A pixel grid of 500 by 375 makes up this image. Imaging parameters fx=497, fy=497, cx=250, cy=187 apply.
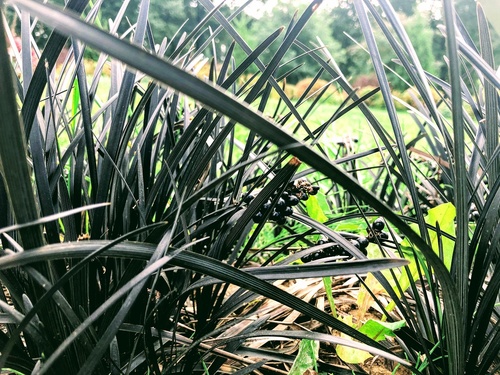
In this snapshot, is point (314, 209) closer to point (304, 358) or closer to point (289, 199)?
point (289, 199)

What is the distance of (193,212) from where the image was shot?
25.5 inches

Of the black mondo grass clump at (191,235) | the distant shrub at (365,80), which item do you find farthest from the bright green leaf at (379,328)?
the distant shrub at (365,80)

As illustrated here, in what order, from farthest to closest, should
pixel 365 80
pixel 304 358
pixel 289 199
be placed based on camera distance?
pixel 365 80
pixel 289 199
pixel 304 358

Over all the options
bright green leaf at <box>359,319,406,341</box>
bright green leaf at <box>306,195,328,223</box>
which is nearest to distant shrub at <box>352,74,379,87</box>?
bright green leaf at <box>306,195,328,223</box>

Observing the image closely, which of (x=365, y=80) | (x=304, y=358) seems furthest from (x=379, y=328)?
(x=365, y=80)

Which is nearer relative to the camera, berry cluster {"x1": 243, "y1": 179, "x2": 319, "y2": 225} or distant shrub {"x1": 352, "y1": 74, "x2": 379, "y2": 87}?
berry cluster {"x1": 243, "y1": 179, "x2": 319, "y2": 225}

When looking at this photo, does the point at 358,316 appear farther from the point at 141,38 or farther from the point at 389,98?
the point at 141,38

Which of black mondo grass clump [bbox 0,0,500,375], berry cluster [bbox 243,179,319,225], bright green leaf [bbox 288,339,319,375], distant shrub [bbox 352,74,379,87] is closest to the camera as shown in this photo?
black mondo grass clump [bbox 0,0,500,375]

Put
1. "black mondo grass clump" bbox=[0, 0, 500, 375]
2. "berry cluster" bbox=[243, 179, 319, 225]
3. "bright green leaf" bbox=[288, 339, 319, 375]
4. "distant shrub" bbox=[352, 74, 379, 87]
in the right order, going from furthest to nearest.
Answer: "distant shrub" bbox=[352, 74, 379, 87]
"berry cluster" bbox=[243, 179, 319, 225]
"bright green leaf" bbox=[288, 339, 319, 375]
"black mondo grass clump" bbox=[0, 0, 500, 375]

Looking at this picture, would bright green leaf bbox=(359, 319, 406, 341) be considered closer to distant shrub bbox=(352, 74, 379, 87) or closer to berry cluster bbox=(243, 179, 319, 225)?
→ berry cluster bbox=(243, 179, 319, 225)

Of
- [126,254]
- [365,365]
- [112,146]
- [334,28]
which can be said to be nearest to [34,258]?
[126,254]

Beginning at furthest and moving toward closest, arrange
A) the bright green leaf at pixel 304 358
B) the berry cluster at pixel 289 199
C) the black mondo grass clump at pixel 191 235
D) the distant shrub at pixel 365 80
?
the distant shrub at pixel 365 80 < the berry cluster at pixel 289 199 < the bright green leaf at pixel 304 358 < the black mondo grass clump at pixel 191 235

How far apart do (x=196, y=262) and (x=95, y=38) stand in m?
0.19

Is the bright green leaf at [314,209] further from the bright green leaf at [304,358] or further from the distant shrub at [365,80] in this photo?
the distant shrub at [365,80]
